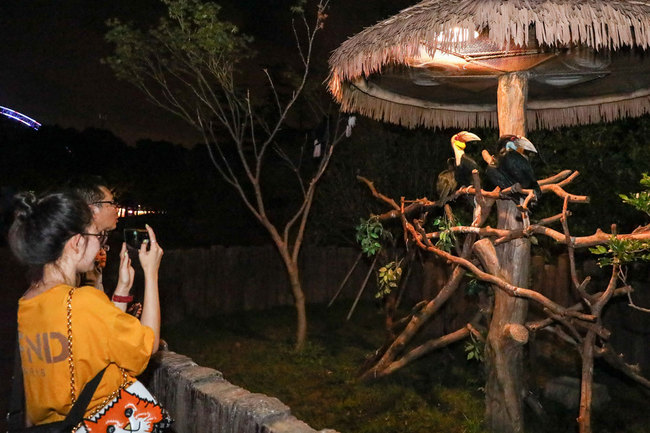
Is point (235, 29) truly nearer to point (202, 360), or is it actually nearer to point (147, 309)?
point (202, 360)

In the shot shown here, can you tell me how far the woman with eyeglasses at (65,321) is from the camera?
2016mm

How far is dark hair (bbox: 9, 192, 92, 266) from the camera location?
2.12m

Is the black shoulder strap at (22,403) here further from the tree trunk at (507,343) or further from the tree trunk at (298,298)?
the tree trunk at (298,298)

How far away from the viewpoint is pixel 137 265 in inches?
329

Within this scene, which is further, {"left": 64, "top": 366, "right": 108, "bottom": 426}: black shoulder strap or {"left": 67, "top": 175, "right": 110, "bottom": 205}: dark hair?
{"left": 67, "top": 175, "right": 110, "bottom": 205}: dark hair

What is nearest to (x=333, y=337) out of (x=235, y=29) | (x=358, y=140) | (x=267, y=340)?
(x=267, y=340)

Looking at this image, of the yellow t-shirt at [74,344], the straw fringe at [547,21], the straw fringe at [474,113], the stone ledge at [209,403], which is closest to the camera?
the yellow t-shirt at [74,344]

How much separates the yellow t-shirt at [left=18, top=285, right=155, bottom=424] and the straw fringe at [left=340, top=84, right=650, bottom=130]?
3.50 metres

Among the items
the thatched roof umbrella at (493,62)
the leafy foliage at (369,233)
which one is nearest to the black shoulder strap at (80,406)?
the thatched roof umbrella at (493,62)

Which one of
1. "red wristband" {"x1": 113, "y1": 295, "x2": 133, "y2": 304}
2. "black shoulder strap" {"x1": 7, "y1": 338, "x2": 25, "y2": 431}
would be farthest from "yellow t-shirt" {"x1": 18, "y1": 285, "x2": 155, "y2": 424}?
"red wristband" {"x1": 113, "y1": 295, "x2": 133, "y2": 304}

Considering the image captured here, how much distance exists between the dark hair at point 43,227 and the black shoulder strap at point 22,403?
424mm

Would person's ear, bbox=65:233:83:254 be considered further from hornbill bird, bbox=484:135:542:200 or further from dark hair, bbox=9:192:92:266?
hornbill bird, bbox=484:135:542:200

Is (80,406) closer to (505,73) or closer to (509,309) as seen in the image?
(509,309)

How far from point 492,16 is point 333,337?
577 cm
